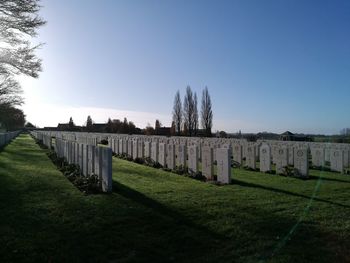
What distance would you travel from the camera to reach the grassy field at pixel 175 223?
550 cm

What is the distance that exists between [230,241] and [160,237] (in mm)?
1096

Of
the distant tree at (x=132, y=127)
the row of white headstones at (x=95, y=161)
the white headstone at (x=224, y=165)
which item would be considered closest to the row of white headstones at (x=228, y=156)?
the white headstone at (x=224, y=165)

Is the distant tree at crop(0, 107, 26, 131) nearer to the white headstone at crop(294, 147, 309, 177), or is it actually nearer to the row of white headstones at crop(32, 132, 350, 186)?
the row of white headstones at crop(32, 132, 350, 186)

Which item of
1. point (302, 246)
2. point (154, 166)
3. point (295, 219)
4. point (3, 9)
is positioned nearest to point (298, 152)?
point (154, 166)

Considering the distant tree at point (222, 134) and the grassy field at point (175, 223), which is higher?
the distant tree at point (222, 134)

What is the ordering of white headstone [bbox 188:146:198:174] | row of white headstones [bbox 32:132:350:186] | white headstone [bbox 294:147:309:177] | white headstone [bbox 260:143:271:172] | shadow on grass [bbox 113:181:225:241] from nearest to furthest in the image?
shadow on grass [bbox 113:181:225:241], row of white headstones [bbox 32:132:350:186], white headstone [bbox 294:147:309:177], white headstone [bbox 188:146:198:174], white headstone [bbox 260:143:271:172]

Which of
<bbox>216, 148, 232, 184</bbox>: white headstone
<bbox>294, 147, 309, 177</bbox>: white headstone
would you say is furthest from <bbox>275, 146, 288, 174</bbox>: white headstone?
<bbox>216, 148, 232, 184</bbox>: white headstone

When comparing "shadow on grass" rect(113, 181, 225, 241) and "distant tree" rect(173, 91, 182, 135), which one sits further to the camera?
"distant tree" rect(173, 91, 182, 135)

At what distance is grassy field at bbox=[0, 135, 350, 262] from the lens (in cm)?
550

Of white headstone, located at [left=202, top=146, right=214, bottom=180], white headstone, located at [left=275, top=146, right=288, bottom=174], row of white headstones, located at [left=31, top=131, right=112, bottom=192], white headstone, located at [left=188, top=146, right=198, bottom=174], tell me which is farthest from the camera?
white headstone, located at [left=275, top=146, right=288, bottom=174]

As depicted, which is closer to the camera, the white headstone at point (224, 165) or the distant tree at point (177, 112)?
A: the white headstone at point (224, 165)

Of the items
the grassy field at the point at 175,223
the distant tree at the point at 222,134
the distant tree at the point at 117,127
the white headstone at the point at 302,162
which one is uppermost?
the distant tree at the point at 117,127

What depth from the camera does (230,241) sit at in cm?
604

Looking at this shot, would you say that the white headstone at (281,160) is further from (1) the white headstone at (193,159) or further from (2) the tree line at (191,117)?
(2) the tree line at (191,117)
